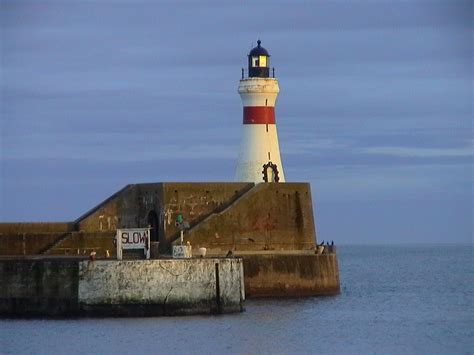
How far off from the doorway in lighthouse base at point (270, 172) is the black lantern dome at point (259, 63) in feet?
9.14

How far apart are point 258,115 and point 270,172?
1771mm

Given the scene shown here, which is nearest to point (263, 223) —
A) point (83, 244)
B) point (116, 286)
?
point (83, 244)

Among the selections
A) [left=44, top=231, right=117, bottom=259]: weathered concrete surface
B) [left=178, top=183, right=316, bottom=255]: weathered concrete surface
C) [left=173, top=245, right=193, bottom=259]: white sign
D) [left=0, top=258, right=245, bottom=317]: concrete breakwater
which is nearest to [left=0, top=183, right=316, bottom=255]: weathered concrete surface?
[left=178, top=183, right=316, bottom=255]: weathered concrete surface

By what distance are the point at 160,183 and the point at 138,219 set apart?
60.1 inches

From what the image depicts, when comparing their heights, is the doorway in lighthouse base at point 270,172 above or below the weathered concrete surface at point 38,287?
above

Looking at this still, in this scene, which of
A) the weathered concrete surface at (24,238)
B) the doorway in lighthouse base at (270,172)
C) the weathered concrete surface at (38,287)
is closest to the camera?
the weathered concrete surface at (38,287)

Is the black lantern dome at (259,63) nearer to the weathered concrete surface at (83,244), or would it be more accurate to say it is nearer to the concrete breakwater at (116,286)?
the weathered concrete surface at (83,244)

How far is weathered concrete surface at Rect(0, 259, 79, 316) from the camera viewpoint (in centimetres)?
4106

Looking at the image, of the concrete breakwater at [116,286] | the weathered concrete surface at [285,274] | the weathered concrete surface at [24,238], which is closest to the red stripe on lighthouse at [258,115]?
the weathered concrete surface at [285,274]

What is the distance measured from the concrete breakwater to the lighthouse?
14.6 m

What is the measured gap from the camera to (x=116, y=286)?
40719 mm

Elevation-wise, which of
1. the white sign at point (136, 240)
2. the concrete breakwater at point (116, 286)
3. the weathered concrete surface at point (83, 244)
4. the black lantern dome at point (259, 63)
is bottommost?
the concrete breakwater at point (116, 286)

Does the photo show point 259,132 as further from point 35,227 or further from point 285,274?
point 35,227

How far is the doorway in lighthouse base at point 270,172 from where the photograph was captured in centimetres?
5638
